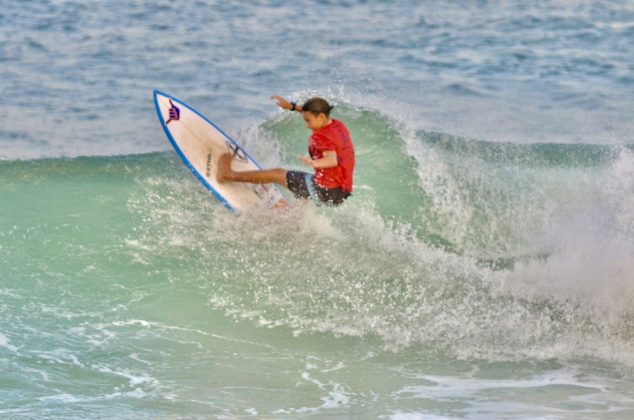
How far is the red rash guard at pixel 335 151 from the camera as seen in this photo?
30.0ft

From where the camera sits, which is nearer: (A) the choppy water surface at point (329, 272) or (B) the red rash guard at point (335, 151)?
(A) the choppy water surface at point (329, 272)

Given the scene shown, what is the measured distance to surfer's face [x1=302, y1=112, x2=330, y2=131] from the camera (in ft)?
29.8

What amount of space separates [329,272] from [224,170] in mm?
1459

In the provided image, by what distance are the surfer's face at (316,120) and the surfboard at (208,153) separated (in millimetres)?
1355

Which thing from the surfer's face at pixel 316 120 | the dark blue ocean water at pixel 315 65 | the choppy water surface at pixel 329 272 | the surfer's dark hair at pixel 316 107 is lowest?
Result: the choppy water surface at pixel 329 272

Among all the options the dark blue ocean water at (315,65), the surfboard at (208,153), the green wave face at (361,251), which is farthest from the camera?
the dark blue ocean water at (315,65)

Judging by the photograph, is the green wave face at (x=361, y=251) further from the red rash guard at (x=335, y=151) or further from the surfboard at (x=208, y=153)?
the red rash guard at (x=335, y=151)

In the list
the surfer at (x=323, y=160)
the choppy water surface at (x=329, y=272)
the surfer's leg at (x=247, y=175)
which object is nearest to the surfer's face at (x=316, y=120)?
the surfer at (x=323, y=160)

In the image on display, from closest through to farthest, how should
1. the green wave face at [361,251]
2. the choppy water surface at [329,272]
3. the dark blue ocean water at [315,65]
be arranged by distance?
the choppy water surface at [329,272] < the green wave face at [361,251] < the dark blue ocean water at [315,65]

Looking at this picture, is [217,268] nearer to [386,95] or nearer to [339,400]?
[339,400]

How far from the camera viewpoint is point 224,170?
1030 cm

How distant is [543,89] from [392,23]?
6.37 metres

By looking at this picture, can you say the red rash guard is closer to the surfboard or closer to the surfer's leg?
the surfer's leg

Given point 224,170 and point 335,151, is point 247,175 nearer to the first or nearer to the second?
point 224,170
